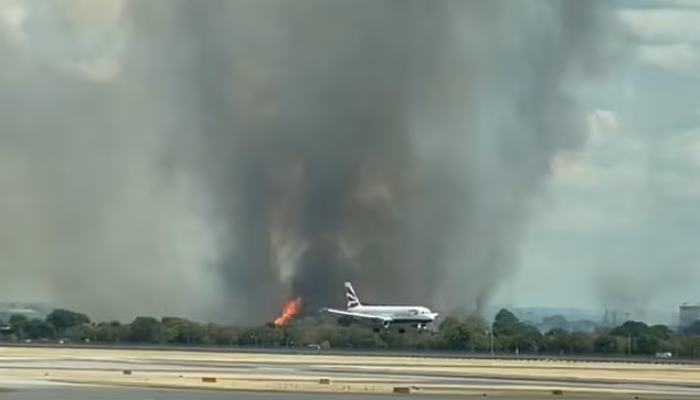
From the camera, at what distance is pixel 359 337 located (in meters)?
131

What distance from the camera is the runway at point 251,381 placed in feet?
200

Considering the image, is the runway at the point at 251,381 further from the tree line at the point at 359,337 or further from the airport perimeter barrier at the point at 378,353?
the tree line at the point at 359,337

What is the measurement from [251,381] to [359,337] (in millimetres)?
60590

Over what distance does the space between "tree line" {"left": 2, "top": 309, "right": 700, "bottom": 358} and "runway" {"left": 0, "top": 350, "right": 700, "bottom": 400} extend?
37.2 m

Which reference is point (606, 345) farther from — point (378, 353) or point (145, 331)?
point (145, 331)

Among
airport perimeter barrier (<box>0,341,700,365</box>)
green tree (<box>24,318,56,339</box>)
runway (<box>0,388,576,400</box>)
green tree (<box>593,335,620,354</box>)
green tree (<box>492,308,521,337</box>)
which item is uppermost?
green tree (<box>492,308,521,337</box>)

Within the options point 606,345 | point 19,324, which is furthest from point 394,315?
point 19,324

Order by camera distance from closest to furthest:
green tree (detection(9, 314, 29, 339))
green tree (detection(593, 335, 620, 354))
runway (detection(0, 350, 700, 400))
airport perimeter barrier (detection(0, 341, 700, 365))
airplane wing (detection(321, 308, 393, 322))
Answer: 1. runway (detection(0, 350, 700, 400))
2. airport perimeter barrier (detection(0, 341, 700, 365))
3. green tree (detection(593, 335, 620, 354))
4. green tree (detection(9, 314, 29, 339))
5. airplane wing (detection(321, 308, 393, 322))

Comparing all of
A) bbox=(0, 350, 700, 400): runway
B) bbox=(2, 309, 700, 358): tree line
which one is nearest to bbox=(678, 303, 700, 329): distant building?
bbox=(2, 309, 700, 358): tree line

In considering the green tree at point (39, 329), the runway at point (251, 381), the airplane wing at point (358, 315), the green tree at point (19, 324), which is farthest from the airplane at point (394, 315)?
the runway at point (251, 381)

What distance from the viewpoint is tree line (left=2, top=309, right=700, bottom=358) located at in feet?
408

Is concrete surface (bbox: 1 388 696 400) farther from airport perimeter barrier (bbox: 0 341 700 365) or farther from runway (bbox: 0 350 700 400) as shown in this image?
airport perimeter barrier (bbox: 0 341 700 365)

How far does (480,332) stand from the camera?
134 m

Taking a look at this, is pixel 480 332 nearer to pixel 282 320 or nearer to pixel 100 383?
pixel 282 320
